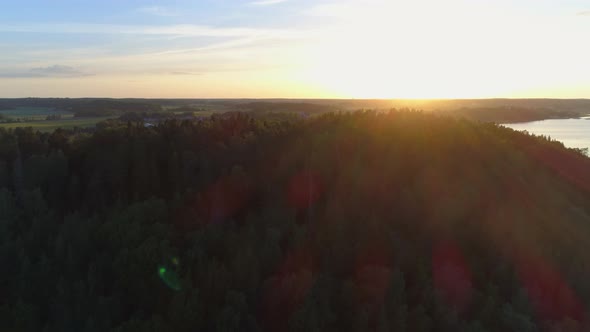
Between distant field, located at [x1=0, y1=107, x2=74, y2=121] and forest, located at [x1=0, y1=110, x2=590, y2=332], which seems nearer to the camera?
forest, located at [x1=0, y1=110, x2=590, y2=332]

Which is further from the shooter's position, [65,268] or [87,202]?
[87,202]

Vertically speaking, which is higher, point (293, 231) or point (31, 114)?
point (31, 114)

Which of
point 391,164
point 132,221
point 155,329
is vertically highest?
point 391,164

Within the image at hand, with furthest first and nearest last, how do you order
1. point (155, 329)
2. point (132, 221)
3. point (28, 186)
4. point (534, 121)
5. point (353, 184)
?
1. point (534, 121)
2. point (28, 186)
3. point (353, 184)
4. point (132, 221)
5. point (155, 329)

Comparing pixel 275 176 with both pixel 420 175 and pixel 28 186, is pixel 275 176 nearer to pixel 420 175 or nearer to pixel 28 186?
pixel 420 175

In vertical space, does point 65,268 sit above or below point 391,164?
below

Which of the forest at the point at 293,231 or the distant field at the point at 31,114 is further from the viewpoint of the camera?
the distant field at the point at 31,114

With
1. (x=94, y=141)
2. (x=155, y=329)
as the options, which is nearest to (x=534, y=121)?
(x=94, y=141)

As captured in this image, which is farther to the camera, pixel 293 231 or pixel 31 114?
pixel 31 114
